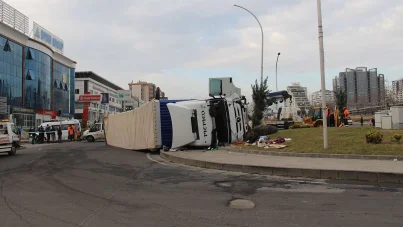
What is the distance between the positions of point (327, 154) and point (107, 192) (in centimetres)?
810

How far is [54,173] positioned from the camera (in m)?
11.0

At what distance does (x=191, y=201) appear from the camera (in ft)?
22.1

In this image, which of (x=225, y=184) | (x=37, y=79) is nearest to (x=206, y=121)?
(x=225, y=184)

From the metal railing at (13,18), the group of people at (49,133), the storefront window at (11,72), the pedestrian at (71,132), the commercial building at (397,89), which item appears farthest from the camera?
the commercial building at (397,89)

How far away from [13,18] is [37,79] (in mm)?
11098

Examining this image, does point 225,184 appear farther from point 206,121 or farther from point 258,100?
point 258,100

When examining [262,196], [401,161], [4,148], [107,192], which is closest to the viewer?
[262,196]

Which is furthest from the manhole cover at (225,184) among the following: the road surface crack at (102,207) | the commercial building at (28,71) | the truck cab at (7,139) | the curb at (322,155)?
the commercial building at (28,71)

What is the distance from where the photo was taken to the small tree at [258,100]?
28058 millimetres

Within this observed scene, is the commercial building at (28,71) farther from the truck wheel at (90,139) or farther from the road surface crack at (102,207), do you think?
the road surface crack at (102,207)

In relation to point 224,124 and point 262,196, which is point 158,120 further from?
point 262,196

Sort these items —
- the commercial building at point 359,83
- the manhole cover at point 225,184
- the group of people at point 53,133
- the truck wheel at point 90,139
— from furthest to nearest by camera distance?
the commercial building at point 359,83 < the group of people at point 53,133 < the truck wheel at point 90,139 < the manhole cover at point 225,184

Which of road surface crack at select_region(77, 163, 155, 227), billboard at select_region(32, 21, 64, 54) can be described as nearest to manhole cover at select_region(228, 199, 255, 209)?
road surface crack at select_region(77, 163, 155, 227)

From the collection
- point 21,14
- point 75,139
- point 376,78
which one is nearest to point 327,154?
point 75,139
